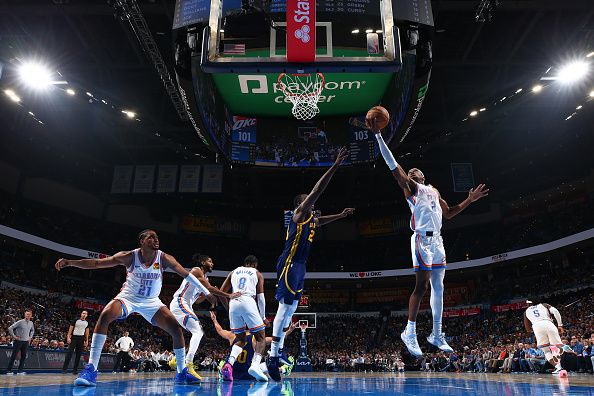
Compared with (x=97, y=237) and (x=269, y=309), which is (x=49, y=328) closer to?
(x=97, y=237)

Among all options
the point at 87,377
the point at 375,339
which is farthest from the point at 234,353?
the point at 375,339

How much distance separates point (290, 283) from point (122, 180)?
709 inches

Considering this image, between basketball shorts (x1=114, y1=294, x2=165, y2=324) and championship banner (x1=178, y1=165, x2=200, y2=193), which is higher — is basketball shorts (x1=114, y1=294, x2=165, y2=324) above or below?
below

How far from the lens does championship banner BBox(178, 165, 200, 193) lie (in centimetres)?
2088

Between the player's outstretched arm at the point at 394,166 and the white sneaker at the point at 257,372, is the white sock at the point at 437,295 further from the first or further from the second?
the white sneaker at the point at 257,372

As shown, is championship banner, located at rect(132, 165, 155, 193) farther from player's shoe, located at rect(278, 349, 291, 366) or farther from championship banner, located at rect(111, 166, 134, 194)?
player's shoe, located at rect(278, 349, 291, 366)

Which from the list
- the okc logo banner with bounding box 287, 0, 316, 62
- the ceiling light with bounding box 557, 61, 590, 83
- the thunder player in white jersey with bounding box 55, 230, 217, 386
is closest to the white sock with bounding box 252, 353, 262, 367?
the thunder player in white jersey with bounding box 55, 230, 217, 386

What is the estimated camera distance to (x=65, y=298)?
27.0m

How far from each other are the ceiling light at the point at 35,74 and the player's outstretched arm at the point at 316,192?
13.9 m

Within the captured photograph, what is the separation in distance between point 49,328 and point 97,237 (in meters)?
9.77

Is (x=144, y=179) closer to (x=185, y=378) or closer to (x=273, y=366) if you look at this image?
(x=185, y=378)

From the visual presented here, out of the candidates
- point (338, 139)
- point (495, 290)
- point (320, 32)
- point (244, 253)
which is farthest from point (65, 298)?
point (495, 290)

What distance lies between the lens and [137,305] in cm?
541

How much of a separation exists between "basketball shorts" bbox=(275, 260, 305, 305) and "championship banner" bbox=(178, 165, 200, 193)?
15.7 metres
